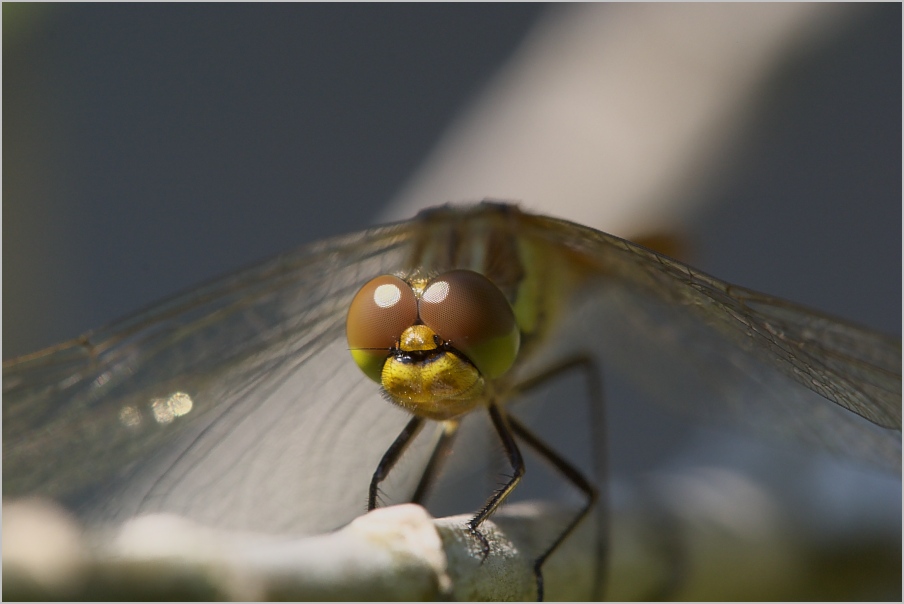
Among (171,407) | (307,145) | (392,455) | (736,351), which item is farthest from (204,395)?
(307,145)

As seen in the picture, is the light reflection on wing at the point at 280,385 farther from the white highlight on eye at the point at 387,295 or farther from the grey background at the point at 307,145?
the grey background at the point at 307,145

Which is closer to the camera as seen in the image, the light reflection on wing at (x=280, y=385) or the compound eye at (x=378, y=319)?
the compound eye at (x=378, y=319)

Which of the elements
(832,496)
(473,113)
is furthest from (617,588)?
(473,113)

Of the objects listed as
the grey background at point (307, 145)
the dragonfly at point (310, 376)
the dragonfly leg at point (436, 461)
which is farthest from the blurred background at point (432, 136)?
the dragonfly leg at point (436, 461)

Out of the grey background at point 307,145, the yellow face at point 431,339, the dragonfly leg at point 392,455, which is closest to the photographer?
the yellow face at point 431,339

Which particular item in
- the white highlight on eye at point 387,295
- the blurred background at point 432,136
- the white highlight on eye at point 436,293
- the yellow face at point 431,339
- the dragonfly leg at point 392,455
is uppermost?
the blurred background at point 432,136

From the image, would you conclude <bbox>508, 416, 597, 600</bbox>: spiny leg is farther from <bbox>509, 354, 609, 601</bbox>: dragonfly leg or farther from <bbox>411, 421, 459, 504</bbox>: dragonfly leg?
<bbox>411, 421, 459, 504</bbox>: dragonfly leg

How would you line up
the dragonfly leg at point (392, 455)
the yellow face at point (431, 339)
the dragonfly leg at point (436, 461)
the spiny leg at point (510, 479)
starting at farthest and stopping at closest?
the dragonfly leg at point (436, 461)
the dragonfly leg at point (392, 455)
the yellow face at point (431, 339)
the spiny leg at point (510, 479)

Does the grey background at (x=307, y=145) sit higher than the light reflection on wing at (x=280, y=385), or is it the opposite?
the grey background at (x=307, y=145)

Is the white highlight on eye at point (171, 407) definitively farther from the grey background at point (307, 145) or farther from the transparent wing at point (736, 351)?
the grey background at point (307, 145)

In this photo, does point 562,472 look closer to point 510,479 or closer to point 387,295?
point 510,479
